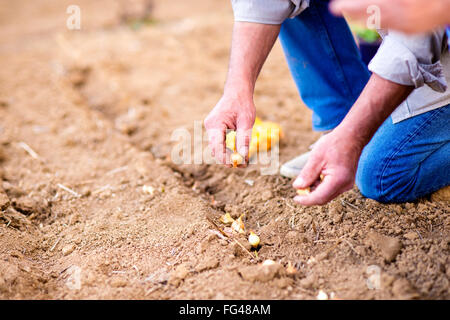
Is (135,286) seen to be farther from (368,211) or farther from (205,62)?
(205,62)

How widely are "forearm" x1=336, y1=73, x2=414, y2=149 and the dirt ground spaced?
0.46 meters

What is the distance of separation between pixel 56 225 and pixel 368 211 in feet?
4.42

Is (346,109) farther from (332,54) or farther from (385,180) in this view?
(385,180)

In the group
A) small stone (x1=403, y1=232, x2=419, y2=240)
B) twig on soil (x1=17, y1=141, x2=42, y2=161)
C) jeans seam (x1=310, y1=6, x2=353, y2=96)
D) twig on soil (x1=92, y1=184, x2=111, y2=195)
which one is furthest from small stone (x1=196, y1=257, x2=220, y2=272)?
twig on soil (x1=17, y1=141, x2=42, y2=161)

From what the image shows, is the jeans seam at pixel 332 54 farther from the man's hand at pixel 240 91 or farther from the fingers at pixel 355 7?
the fingers at pixel 355 7

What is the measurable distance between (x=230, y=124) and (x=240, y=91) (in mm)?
137

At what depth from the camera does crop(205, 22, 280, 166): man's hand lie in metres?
1.43

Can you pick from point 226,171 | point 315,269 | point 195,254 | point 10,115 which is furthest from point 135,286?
point 10,115

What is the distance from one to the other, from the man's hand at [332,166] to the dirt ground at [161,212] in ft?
1.05

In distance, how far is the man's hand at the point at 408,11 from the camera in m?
1.01

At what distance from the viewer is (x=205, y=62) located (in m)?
3.69

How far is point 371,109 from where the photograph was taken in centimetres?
118

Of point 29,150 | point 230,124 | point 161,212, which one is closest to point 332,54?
point 230,124

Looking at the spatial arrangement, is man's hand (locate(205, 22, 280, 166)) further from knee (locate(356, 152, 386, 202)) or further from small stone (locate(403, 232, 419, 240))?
small stone (locate(403, 232, 419, 240))
